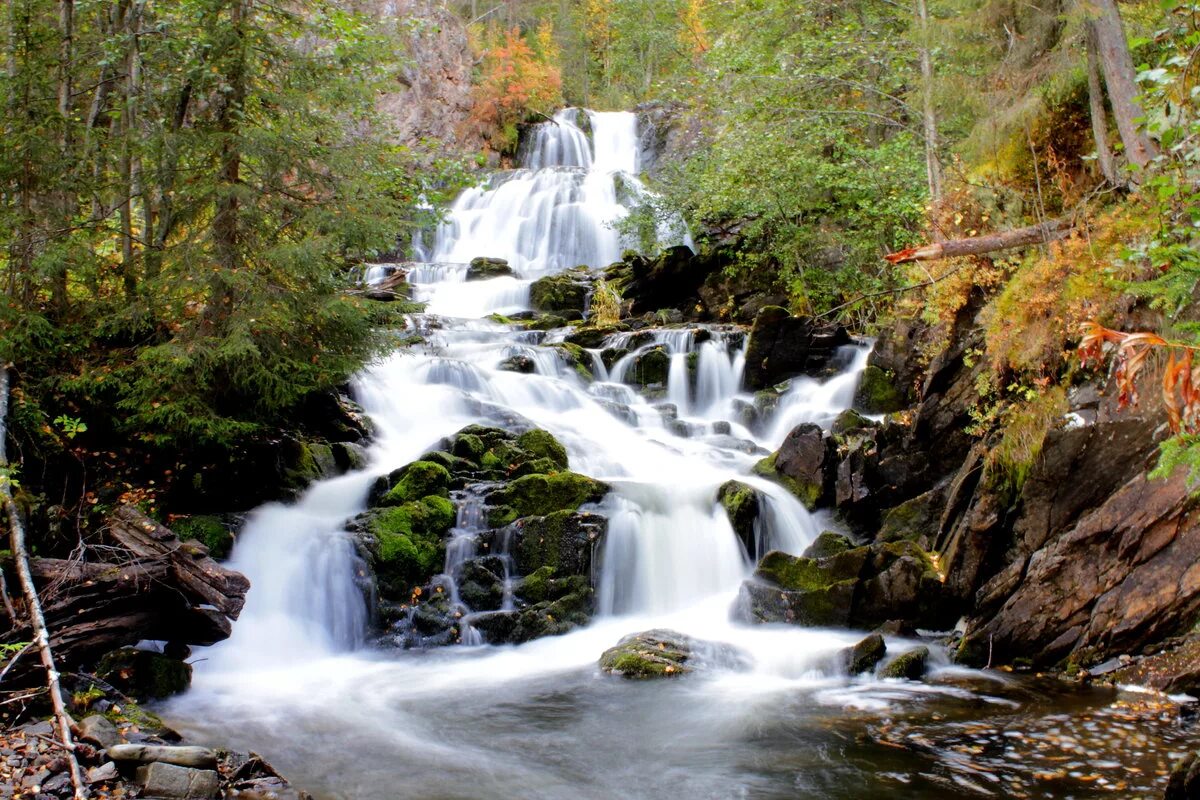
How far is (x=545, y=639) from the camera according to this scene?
9.12 metres

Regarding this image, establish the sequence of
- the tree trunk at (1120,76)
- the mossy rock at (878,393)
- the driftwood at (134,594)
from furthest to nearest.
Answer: the mossy rock at (878,393) < the tree trunk at (1120,76) < the driftwood at (134,594)

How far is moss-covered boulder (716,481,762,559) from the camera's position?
10.8 m

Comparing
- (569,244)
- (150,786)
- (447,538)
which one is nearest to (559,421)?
(447,538)

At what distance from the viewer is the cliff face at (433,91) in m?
33.3

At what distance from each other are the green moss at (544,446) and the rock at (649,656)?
3.90m

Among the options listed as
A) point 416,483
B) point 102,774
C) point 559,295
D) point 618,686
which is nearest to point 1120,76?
point 618,686

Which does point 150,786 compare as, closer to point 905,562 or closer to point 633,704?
point 633,704

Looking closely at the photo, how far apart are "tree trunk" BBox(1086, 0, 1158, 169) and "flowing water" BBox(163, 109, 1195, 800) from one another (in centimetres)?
488

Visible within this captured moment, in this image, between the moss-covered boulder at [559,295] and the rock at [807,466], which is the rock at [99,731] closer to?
the rock at [807,466]

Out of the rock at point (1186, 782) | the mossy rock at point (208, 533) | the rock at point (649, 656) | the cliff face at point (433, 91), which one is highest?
the cliff face at point (433, 91)

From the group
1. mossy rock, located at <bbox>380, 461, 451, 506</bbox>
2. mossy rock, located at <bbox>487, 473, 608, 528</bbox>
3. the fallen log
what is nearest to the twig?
mossy rock, located at <bbox>380, 461, 451, 506</bbox>

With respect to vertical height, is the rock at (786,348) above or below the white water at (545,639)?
above

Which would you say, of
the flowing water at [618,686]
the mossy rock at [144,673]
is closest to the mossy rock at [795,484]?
the flowing water at [618,686]

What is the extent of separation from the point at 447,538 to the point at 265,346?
3150 millimetres
